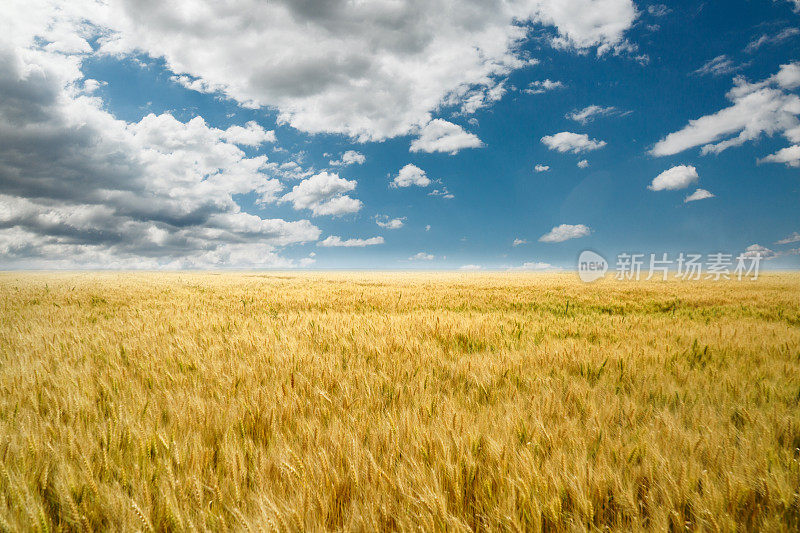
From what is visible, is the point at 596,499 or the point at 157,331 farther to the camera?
the point at 157,331

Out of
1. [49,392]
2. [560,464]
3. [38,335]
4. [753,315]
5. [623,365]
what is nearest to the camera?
[560,464]

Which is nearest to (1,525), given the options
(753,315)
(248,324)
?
(248,324)

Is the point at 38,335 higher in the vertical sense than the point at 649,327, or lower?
lower

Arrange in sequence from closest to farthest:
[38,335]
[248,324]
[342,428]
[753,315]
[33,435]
Answer: [33,435], [342,428], [38,335], [248,324], [753,315]

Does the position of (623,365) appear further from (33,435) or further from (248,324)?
(248,324)

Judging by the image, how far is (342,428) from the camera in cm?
199

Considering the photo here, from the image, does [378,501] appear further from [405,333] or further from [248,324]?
Result: [248,324]

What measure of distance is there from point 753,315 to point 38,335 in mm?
15051

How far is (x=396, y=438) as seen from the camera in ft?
6.06

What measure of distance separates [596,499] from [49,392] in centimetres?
371

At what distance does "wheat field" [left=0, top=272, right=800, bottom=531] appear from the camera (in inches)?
52.8

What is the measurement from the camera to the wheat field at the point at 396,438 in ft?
4.40

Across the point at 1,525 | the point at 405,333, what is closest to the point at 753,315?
the point at 405,333

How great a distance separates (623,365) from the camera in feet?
11.3
